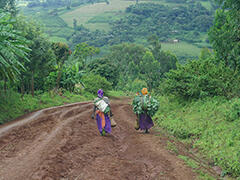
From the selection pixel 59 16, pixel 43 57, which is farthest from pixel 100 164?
pixel 59 16

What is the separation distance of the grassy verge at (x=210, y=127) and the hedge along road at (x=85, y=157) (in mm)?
1351

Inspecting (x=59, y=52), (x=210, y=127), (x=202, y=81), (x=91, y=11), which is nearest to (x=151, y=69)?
(x=59, y=52)

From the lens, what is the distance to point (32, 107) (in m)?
22.4

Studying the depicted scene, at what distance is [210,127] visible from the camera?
38.0 ft

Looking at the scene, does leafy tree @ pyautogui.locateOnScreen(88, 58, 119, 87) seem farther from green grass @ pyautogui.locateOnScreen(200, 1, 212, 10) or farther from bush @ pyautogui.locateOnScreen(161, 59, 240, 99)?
green grass @ pyautogui.locateOnScreen(200, 1, 212, 10)

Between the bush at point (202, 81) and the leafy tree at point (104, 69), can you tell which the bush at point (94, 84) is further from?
the bush at point (202, 81)

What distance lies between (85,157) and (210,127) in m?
5.75

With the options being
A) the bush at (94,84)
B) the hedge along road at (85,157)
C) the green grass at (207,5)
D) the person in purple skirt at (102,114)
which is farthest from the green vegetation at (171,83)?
the green grass at (207,5)

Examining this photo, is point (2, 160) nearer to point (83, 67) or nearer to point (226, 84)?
point (226, 84)

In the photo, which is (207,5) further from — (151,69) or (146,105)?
(146,105)

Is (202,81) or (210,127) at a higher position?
(202,81)

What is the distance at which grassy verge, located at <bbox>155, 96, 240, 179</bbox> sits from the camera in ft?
28.4

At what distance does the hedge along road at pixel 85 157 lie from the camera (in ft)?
22.6

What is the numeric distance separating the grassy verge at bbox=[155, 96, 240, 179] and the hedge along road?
4.43ft
